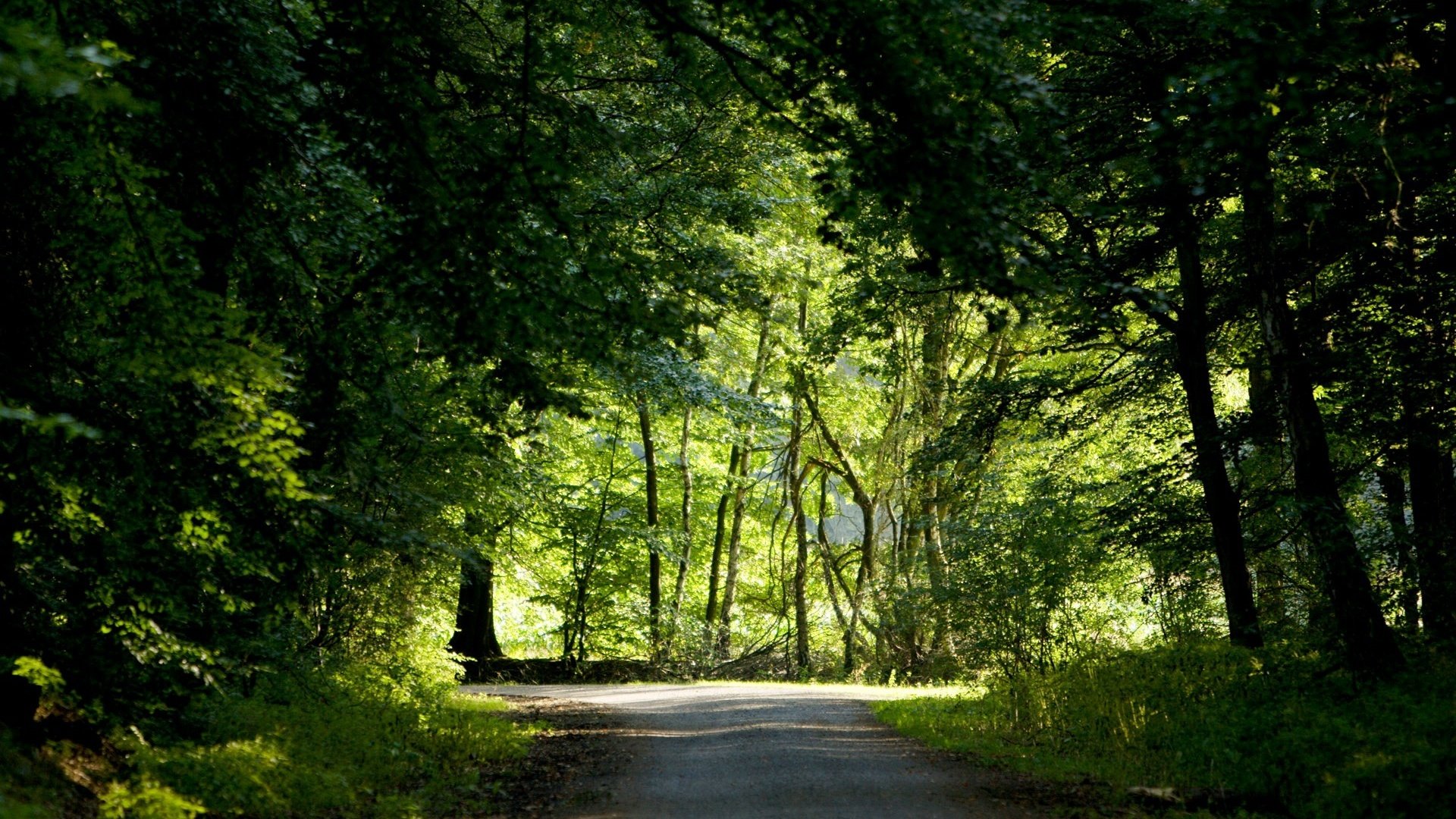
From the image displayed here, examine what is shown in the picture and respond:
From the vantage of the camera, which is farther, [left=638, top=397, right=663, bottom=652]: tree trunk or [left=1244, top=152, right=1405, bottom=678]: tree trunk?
[left=638, top=397, right=663, bottom=652]: tree trunk

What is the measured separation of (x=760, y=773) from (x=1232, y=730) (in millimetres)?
4066

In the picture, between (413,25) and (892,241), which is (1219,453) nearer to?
(892,241)

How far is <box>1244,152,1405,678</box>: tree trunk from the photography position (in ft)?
28.2

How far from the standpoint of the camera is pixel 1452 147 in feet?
20.2

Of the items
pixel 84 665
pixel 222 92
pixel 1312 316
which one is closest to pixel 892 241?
pixel 1312 316

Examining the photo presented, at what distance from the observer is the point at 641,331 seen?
10188mm

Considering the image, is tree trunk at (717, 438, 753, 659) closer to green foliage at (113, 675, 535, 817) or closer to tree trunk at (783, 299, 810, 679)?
tree trunk at (783, 299, 810, 679)

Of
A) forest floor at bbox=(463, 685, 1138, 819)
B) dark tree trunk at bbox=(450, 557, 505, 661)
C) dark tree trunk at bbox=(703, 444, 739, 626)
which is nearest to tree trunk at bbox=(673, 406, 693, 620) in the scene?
dark tree trunk at bbox=(703, 444, 739, 626)

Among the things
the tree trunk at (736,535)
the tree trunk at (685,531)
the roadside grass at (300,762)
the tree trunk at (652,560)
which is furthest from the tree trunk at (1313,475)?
the tree trunk at (652,560)

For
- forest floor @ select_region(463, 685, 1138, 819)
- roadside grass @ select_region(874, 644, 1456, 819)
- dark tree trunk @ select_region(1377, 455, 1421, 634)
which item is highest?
dark tree trunk @ select_region(1377, 455, 1421, 634)

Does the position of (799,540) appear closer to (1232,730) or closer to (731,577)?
(731,577)

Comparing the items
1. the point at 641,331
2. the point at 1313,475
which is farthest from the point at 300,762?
the point at 1313,475

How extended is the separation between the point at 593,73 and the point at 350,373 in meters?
7.53

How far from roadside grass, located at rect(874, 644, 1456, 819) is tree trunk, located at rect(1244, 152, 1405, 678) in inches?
14.0
